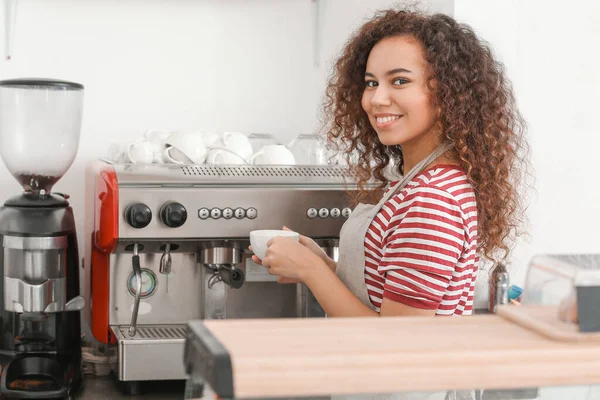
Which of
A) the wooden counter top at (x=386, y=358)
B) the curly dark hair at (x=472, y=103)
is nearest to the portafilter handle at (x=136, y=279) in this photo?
the curly dark hair at (x=472, y=103)

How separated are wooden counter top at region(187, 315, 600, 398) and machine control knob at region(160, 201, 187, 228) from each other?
0.88 meters

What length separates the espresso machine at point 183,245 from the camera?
1525 mm

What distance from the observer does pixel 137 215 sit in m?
1.50

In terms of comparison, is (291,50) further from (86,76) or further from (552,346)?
(552,346)

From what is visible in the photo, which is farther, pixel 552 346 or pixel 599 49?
pixel 599 49

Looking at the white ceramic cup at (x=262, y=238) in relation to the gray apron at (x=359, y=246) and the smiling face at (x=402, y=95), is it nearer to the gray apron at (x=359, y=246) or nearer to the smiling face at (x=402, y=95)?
the gray apron at (x=359, y=246)

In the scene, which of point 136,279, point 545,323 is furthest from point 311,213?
point 545,323

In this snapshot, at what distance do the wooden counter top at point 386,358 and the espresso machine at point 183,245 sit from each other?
904 mm

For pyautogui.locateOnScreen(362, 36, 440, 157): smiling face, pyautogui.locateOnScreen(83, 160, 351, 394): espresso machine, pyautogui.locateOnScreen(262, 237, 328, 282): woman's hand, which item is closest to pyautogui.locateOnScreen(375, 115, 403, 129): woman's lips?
pyautogui.locateOnScreen(362, 36, 440, 157): smiling face

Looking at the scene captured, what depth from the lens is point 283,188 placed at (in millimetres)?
1596

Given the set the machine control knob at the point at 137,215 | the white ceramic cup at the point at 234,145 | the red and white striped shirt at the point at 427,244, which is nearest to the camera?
the red and white striped shirt at the point at 427,244

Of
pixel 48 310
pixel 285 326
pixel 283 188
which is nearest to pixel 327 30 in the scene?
pixel 283 188

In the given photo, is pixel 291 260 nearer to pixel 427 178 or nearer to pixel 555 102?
pixel 427 178

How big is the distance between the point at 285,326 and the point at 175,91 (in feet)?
5.38
